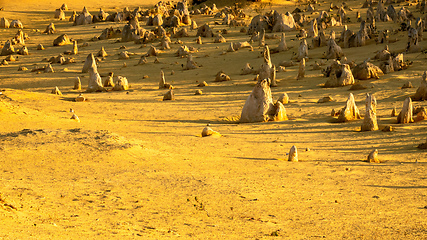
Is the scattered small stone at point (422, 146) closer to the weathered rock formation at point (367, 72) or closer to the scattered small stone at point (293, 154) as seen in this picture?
the scattered small stone at point (293, 154)

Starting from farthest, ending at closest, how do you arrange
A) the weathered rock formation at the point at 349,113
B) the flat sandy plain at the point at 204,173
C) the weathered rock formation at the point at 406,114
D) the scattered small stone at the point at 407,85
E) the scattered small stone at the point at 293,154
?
the scattered small stone at the point at 407,85
the weathered rock formation at the point at 349,113
the weathered rock formation at the point at 406,114
the scattered small stone at the point at 293,154
the flat sandy plain at the point at 204,173

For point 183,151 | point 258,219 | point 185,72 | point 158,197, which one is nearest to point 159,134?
point 183,151

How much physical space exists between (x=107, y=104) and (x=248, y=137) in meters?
7.21

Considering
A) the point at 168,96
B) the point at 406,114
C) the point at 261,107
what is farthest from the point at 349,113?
the point at 168,96

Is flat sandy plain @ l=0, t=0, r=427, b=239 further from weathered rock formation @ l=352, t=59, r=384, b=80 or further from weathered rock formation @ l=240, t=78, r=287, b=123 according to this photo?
weathered rock formation @ l=352, t=59, r=384, b=80

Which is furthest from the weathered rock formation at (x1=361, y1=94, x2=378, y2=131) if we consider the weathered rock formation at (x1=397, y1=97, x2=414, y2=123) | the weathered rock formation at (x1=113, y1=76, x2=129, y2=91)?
the weathered rock formation at (x1=113, y1=76, x2=129, y2=91)

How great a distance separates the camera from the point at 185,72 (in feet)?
79.6

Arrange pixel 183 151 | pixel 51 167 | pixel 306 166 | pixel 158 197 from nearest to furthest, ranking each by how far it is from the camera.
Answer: pixel 158 197 < pixel 51 167 < pixel 306 166 < pixel 183 151

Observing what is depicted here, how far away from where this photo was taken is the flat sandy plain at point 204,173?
18.8 feet

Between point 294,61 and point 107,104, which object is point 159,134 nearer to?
point 107,104

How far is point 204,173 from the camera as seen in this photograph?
8156 mm

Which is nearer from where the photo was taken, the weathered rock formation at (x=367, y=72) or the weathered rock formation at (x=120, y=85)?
the weathered rock formation at (x=367, y=72)

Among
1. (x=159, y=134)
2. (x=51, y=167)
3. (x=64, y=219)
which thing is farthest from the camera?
(x=159, y=134)

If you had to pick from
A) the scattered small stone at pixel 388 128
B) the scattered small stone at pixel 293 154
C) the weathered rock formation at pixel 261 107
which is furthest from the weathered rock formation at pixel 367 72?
the scattered small stone at pixel 293 154
